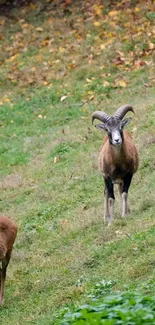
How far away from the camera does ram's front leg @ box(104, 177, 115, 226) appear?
17503 millimetres

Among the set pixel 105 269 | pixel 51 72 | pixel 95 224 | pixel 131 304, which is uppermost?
pixel 131 304

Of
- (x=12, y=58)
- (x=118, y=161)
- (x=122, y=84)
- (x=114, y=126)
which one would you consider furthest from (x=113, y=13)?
(x=118, y=161)

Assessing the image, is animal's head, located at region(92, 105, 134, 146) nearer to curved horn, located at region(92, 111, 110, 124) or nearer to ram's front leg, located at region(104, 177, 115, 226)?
curved horn, located at region(92, 111, 110, 124)

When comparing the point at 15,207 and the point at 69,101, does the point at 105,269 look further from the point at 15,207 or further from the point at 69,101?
Answer: the point at 69,101

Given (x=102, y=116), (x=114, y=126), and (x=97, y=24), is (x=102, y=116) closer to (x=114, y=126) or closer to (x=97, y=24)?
(x=114, y=126)

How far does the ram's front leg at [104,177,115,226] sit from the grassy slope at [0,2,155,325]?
0.87 feet

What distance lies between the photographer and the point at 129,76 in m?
28.9

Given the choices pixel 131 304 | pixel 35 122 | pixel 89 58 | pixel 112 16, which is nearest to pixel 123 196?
pixel 131 304

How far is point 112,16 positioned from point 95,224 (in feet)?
56.3

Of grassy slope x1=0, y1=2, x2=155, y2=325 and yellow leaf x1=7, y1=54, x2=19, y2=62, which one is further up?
grassy slope x1=0, y1=2, x2=155, y2=325

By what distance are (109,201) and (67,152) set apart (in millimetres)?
6296

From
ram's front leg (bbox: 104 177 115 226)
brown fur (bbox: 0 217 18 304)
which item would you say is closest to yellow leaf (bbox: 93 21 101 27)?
ram's front leg (bbox: 104 177 115 226)

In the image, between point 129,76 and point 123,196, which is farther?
point 129,76

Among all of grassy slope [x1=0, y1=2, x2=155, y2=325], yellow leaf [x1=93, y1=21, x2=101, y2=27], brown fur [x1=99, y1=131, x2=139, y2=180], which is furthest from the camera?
yellow leaf [x1=93, y1=21, x2=101, y2=27]
